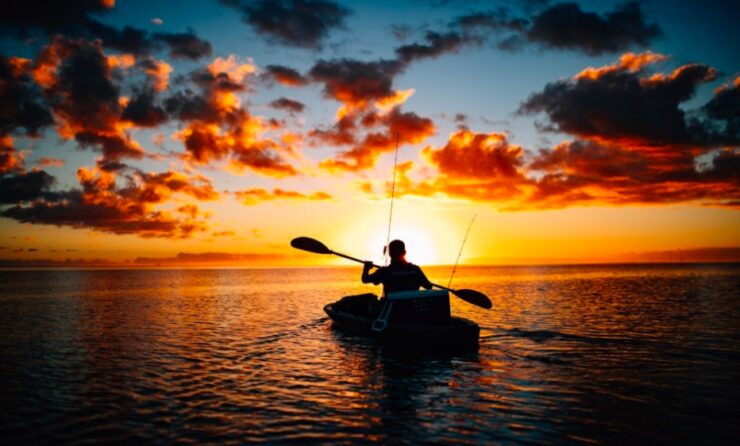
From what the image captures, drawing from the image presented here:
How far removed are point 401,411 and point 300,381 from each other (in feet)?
13.1

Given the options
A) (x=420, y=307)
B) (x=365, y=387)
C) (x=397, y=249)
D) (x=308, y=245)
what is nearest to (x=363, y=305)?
(x=308, y=245)

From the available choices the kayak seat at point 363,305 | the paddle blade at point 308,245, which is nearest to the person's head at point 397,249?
the kayak seat at point 363,305

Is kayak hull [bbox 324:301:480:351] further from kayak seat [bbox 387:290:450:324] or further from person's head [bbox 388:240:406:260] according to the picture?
person's head [bbox 388:240:406:260]

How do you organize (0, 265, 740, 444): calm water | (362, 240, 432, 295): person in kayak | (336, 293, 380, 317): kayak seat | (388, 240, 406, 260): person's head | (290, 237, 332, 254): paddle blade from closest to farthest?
(0, 265, 740, 444): calm water → (388, 240, 406, 260): person's head → (362, 240, 432, 295): person in kayak → (290, 237, 332, 254): paddle blade → (336, 293, 380, 317): kayak seat

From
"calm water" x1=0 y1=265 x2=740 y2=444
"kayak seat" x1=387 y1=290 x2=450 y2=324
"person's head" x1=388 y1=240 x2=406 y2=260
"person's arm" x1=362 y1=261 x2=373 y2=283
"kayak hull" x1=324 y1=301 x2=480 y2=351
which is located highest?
"person's head" x1=388 y1=240 x2=406 y2=260

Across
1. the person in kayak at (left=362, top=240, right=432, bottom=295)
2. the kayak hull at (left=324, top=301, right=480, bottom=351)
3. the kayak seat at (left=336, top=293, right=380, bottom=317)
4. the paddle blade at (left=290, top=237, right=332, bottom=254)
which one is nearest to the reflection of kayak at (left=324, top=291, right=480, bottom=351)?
the kayak hull at (left=324, top=301, right=480, bottom=351)

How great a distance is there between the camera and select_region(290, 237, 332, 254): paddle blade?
20.8 meters

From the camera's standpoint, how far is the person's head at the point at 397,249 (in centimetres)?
1692

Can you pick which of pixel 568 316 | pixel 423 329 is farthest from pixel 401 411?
pixel 568 316

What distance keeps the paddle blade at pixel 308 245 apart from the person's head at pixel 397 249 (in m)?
4.58

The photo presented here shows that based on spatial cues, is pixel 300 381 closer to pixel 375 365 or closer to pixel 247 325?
pixel 375 365

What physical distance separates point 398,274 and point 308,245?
5523 mm

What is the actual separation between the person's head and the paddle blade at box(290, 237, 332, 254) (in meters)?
4.58

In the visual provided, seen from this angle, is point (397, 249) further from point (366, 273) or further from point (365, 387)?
point (365, 387)
